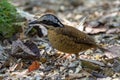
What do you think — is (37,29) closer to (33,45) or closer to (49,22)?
(33,45)

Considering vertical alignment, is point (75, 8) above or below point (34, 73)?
above

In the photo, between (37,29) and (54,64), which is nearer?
(54,64)

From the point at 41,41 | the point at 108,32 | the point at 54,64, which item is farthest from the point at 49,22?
the point at 108,32

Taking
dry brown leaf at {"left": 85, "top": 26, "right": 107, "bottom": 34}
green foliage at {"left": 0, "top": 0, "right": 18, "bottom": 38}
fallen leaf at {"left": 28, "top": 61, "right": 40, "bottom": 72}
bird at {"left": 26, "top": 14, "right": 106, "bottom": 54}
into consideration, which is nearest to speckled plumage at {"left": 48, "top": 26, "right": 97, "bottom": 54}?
bird at {"left": 26, "top": 14, "right": 106, "bottom": 54}

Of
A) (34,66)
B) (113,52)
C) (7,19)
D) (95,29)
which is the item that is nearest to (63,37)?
(34,66)

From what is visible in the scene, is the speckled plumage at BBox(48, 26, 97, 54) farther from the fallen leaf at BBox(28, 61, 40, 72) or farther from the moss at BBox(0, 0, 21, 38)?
the moss at BBox(0, 0, 21, 38)

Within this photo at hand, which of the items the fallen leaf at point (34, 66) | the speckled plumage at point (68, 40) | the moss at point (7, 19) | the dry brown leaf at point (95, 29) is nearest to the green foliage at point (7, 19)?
the moss at point (7, 19)
